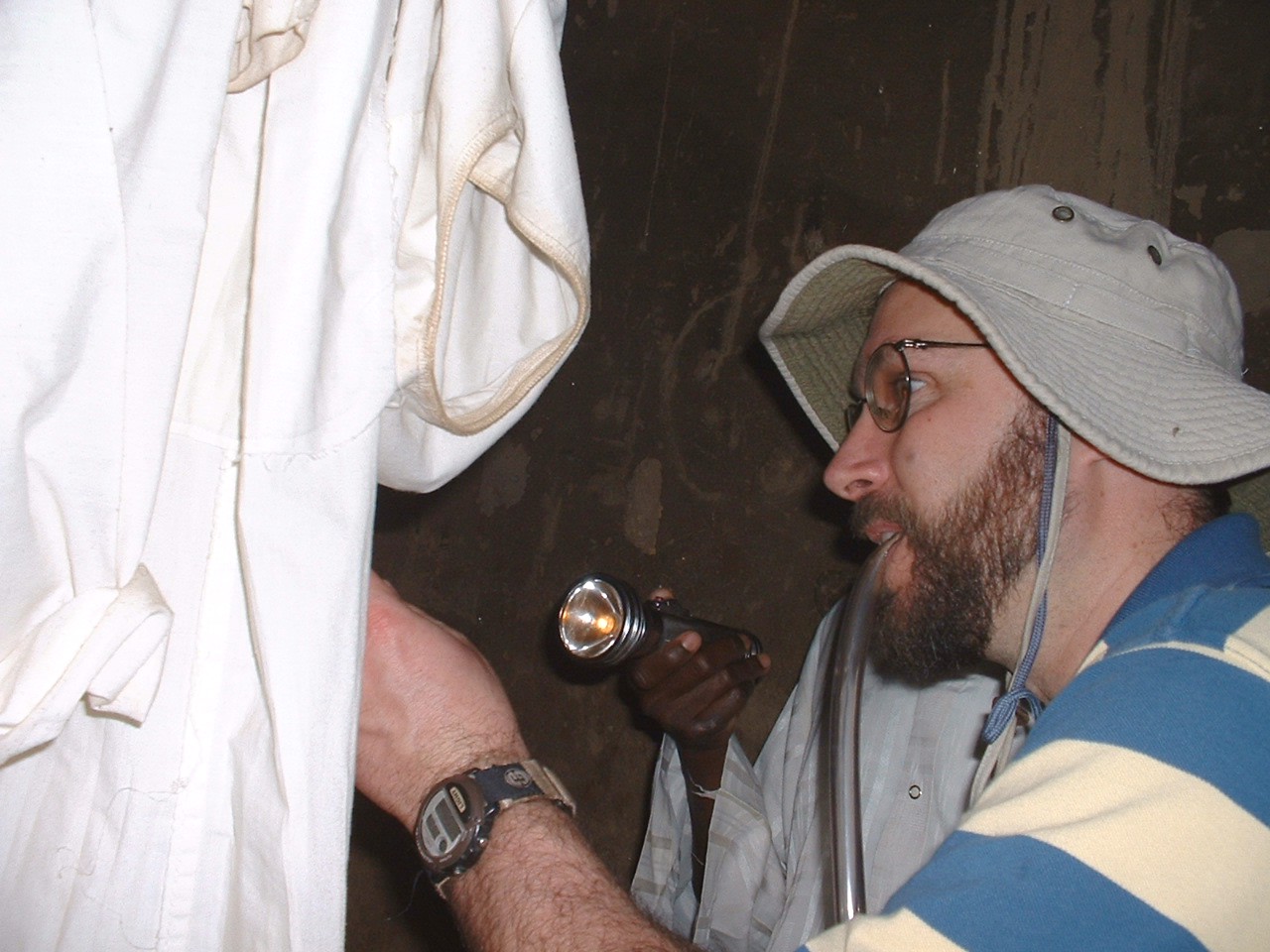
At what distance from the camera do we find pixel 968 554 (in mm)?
981

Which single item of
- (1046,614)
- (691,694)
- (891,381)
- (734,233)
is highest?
(734,233)

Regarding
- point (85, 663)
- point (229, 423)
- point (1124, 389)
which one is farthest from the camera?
point (1124, 389)

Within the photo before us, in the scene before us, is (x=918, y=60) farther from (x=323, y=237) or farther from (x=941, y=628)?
(x=323, y=237)

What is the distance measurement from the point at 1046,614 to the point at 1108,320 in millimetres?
307

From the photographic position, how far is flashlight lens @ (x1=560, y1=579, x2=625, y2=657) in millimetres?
1072

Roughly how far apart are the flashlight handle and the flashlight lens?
0.10 metres

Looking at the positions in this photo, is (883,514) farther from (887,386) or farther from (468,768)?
(468,768)

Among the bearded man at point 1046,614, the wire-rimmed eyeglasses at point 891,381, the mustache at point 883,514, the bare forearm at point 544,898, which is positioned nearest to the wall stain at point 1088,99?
the bearded man at point 1046,614

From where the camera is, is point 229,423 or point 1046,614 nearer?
point 229,423

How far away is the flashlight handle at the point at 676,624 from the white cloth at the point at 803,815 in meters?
0.21

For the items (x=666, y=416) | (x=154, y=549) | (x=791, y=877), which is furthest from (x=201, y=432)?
(x=666, y=416)

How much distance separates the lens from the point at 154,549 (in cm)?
54

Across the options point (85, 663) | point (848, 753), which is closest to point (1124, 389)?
point (848, 753)

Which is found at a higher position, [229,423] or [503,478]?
[229,423]
